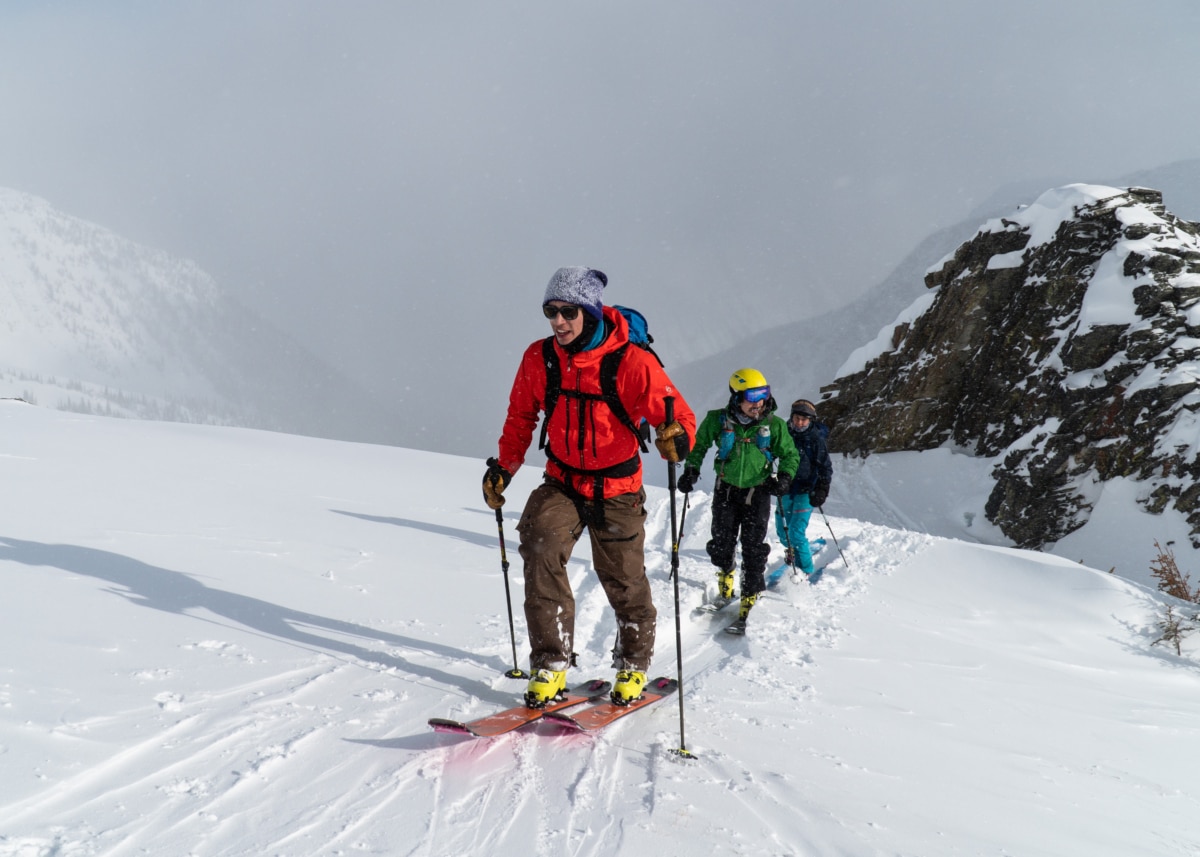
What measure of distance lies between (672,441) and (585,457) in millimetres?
500

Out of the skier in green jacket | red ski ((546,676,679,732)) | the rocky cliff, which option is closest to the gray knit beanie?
red ski ((546,676,679,732))

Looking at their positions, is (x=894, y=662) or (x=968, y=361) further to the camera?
(x=968, y=361)

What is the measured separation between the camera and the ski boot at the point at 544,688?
3.84 meters

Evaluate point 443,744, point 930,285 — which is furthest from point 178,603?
point 930,285

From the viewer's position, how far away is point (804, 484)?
8.05 meters

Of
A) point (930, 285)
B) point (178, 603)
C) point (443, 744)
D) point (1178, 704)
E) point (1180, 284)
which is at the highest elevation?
point (930, 285)

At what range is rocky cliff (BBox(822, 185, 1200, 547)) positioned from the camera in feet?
55.4

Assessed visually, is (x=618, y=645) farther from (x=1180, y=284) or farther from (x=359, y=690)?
(x=1180, y=284)

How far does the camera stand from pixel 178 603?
15.9 ft

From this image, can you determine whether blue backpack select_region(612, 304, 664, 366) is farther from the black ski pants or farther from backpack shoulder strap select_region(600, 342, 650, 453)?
Result: the black ski pants

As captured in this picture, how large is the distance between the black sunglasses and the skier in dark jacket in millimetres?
4732

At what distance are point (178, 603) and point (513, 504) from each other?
6.89 m

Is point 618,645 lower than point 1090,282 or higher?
lower

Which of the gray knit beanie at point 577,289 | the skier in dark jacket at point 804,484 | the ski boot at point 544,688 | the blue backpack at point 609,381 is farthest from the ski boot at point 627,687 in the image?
the skier in dark jacket at point 804,484
